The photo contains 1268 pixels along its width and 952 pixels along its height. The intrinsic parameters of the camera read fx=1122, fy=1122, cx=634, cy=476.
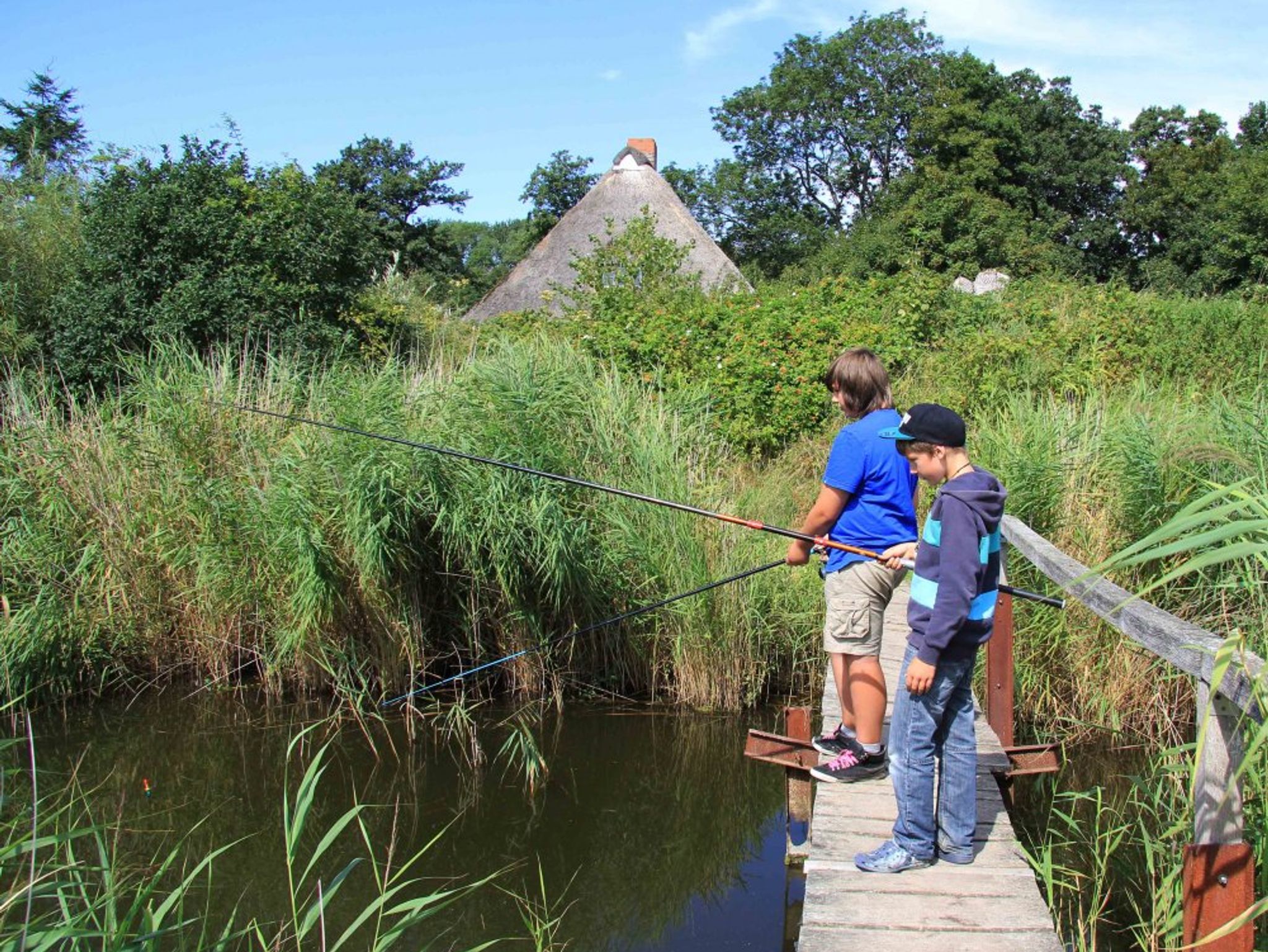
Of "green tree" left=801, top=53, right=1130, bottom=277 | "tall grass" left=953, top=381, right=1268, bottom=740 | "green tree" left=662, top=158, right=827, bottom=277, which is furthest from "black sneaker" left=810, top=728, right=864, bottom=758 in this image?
"green tree" left=662, top=158, right=827, bottom=277

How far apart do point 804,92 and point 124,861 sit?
35.9 metres

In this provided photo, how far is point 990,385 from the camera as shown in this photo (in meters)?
8.89

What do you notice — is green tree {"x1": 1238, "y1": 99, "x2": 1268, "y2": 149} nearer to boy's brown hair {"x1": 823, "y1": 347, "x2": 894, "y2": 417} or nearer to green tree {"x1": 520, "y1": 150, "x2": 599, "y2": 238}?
green tree {"x1": 520, "y1": 150, "x2": 599, "y2": 238}

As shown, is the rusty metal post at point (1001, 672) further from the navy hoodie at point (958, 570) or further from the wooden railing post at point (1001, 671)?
the navy hoodie at point (958, 570)

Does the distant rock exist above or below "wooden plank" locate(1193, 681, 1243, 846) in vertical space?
above

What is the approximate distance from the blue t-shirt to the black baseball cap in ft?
1.80

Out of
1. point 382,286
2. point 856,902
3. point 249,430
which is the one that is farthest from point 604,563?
point 382,286

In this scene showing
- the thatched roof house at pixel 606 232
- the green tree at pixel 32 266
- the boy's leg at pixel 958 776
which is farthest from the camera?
the thatched roof house at pixel 606 232

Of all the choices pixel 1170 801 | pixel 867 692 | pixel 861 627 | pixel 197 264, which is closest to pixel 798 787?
pixel 867 692

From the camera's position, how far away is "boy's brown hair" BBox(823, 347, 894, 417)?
12.1 feet

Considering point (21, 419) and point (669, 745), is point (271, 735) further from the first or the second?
point (21, 419)

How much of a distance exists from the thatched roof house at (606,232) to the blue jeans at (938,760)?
53.8ft

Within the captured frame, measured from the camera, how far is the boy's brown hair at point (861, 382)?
3.70 m

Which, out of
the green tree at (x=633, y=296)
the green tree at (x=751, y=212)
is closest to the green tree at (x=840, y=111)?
the green tree at (x=751, y=212)
